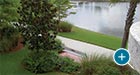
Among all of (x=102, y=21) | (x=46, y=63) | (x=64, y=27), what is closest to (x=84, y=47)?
(x=46, y=63)

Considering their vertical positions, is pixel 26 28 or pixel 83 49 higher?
pixel 26 28

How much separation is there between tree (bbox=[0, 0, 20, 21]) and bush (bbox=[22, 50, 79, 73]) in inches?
69.3

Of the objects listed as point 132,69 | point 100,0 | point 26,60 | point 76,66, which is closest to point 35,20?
point 26,60

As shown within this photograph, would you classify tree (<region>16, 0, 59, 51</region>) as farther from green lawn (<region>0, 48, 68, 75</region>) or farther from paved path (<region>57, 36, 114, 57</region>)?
paved path (<region>57, 36, 114, 57</region>)

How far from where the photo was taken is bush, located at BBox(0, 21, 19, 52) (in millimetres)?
11391

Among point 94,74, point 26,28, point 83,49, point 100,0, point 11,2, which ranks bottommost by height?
point 100,0

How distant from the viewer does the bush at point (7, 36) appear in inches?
448

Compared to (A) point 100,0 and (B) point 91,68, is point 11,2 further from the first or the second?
(A) point 100,0

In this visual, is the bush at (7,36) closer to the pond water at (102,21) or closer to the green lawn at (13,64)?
the green lawn at (13,64)

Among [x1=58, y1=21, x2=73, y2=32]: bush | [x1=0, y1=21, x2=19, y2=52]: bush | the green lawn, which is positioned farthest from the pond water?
the green lawn

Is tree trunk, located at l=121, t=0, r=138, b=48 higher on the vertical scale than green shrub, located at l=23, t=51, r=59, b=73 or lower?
higher

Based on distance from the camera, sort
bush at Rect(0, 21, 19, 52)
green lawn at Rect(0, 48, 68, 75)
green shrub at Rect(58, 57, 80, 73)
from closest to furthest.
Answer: green shrub at Rect(58, 57, 80, 73) → green lawn at Rect(0, 48, 68, 75) → bush at Rect(0, 21, 19, 52)

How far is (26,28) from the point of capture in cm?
1011

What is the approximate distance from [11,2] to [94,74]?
15.7 feet
